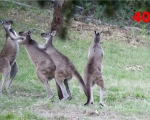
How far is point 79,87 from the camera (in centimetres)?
991

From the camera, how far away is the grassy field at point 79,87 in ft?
24.7

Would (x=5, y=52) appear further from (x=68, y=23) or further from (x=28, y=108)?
(x=68, y=23)

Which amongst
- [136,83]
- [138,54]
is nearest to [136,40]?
[138,54]

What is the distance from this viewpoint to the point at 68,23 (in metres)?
4.79

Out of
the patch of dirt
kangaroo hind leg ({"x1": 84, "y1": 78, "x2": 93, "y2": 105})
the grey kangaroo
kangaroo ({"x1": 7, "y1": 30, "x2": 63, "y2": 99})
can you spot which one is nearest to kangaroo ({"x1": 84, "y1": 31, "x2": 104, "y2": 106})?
kangaroo hind leg ({"x1": 84, "y1": 78, "x2": 93, "y2": 105})

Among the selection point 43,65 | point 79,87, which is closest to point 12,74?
point 43,65

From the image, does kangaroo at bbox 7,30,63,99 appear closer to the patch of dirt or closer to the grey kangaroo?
the grey kangaroo

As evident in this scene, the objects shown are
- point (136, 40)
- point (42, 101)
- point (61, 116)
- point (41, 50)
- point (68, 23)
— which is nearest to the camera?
point (68, 23)

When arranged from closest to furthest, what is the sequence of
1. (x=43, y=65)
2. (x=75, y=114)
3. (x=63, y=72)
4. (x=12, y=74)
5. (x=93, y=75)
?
(x=75, y=114) < (x=93, y=75) < (x=63, y=72) < (x=43, y=65) < (x=12, y=74)

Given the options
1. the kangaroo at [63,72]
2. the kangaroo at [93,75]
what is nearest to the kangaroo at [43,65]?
the kangaroo at [63,72]

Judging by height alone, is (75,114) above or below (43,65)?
below

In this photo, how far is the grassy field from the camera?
296 inches

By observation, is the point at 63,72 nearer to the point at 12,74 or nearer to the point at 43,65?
the point at 43,65

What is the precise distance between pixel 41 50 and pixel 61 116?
204 cm
